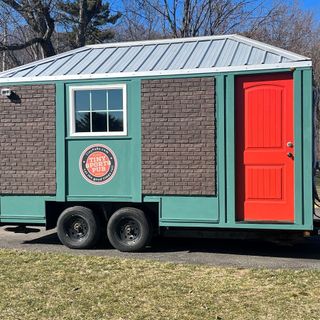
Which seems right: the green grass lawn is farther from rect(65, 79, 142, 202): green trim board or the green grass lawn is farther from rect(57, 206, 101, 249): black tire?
rect(65, 79, 142, 202): green trim board

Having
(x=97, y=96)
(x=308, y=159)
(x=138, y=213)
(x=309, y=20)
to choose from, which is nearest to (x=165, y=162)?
(x=138, y=213)

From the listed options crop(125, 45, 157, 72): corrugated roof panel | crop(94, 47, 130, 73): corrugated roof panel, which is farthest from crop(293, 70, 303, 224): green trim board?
crop(94, 47, 130, 73): corrugated roof panel

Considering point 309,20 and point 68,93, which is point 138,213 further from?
point 309,20

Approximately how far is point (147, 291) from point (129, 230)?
8.03 feet

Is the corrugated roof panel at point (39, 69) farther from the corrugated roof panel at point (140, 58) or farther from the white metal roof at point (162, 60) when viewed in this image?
the corrugated roof panel at point (140, 58)

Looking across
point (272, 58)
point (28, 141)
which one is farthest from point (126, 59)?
point (272, 58)

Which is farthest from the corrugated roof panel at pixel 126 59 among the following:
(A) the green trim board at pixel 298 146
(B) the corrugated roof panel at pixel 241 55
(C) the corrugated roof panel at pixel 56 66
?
(A) the green trim board at pixel 298 146

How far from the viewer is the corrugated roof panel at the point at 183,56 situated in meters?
8.13

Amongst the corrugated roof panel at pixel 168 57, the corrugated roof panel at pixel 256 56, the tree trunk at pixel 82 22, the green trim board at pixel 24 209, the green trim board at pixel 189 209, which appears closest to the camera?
the corrugated roof panel at pixel 256 56

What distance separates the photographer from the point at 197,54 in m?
8.46

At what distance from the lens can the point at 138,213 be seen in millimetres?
8266

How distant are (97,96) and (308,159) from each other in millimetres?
3362

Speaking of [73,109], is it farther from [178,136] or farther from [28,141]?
[178,136]

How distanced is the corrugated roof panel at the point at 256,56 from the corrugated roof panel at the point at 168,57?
1.26 m
